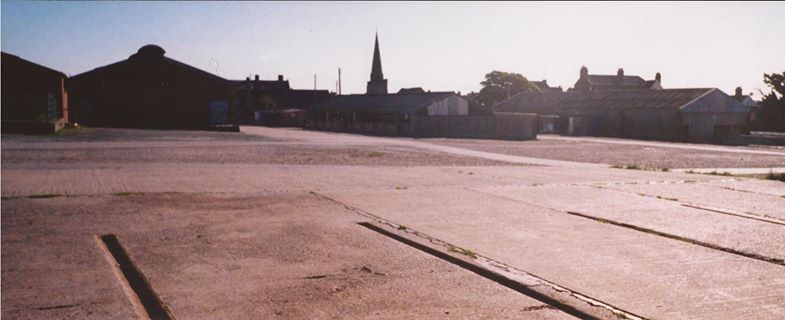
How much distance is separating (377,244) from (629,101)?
52.8 m

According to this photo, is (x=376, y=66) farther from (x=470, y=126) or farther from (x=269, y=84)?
(x=470, y=126)

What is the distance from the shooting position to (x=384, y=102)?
189 feet

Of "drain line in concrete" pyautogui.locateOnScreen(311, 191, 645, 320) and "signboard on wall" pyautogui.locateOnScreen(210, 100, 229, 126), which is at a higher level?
"signboard on wall" pyautogui.locateOnScreen(210, 100, 229, 126)

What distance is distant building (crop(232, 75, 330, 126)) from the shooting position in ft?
278

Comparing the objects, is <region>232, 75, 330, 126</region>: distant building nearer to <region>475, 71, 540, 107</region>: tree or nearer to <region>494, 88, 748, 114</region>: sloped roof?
<region>475, 71, 540, 107</region>: tree

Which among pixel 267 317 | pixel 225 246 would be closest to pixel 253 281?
pixel 267 317

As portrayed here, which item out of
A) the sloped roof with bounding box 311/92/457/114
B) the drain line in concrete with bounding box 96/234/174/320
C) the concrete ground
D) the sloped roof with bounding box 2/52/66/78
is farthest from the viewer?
the sloped roof with bounding box 311/92/457/114

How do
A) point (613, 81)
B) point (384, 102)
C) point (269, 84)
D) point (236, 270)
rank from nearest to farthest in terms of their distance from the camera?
point (236, 270) < point (384, 102) < point (613, 81) < point (269, 84)

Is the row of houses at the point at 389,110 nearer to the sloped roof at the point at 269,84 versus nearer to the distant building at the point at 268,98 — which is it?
the distant building at the point at 268,98

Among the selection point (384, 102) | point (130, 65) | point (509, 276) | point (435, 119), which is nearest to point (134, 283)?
point (509, 276)

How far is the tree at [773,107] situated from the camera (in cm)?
4666

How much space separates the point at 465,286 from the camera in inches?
243

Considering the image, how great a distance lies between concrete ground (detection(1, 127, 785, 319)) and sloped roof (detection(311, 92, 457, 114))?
120ft

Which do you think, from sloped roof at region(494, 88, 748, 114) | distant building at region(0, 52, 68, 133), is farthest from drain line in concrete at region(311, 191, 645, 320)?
sloped roof at region(494, 88, 748, 114)
